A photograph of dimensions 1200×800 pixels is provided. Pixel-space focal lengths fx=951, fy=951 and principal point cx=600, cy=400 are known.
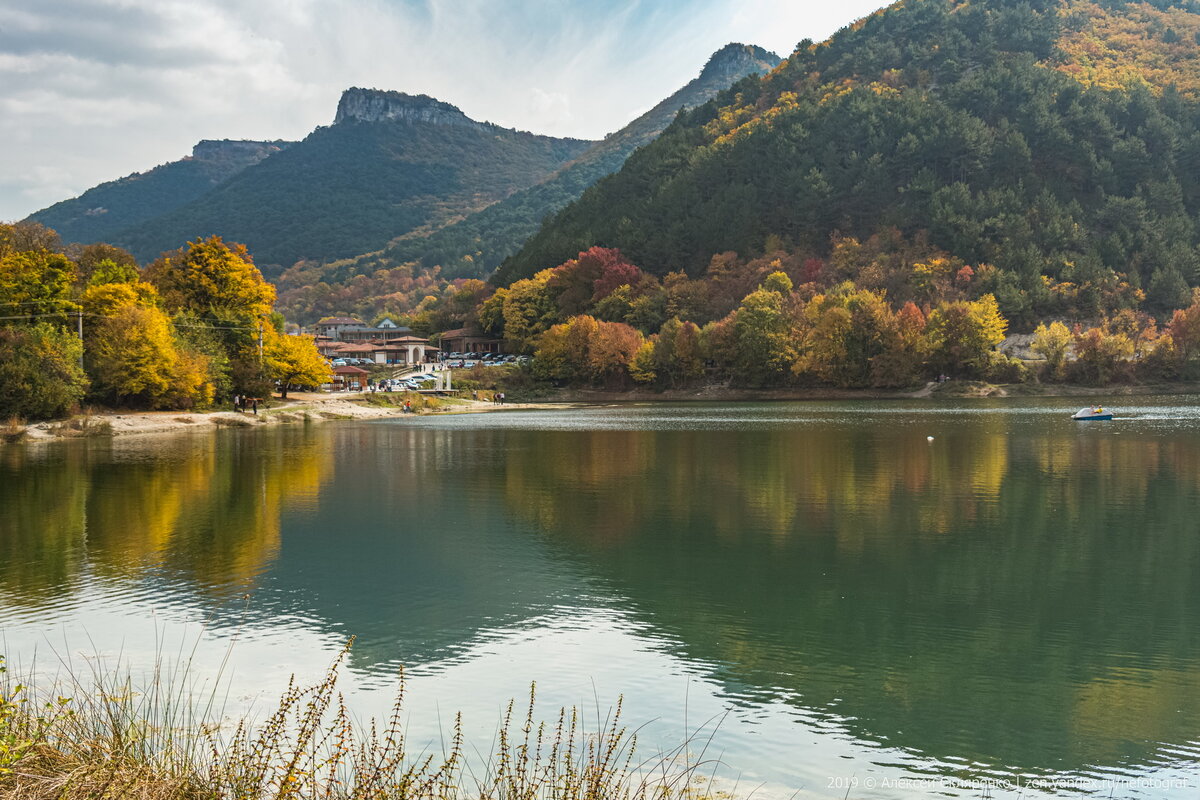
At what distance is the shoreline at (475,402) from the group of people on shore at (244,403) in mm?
773

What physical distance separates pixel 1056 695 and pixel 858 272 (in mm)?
120161

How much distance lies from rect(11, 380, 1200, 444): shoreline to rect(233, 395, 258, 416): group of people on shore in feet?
2.54

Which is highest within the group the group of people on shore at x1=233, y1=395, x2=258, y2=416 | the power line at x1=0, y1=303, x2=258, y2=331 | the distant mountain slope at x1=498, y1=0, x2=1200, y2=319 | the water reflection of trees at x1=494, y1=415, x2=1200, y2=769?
the distant mountain slope at x1=498, y1=0, x2=1200, y2=319

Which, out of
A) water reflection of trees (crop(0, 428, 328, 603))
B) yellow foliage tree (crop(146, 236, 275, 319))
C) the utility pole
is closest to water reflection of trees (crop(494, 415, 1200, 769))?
water reflection of trees (crop(0, 428, 328, 603))

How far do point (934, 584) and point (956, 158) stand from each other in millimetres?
134531

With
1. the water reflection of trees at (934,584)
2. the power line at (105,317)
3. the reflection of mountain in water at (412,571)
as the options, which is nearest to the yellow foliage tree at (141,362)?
the power line at (105,317)

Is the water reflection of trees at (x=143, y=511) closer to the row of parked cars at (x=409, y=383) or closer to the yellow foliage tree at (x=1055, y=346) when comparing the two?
the row of parked cars at (x=409, y=383)

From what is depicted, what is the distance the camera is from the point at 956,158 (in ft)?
451

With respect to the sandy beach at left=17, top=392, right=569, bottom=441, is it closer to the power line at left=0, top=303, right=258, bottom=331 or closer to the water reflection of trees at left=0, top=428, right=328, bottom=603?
the power line at left=0, top=303, right=258, bottom=331

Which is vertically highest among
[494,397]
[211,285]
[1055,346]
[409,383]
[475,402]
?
[211,285]

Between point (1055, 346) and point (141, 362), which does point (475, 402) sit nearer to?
point (141, 362)

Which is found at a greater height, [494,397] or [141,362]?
[141,362]

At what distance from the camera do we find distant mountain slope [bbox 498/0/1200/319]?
12331 cm

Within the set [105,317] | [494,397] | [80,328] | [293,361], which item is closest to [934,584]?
[80,328]
